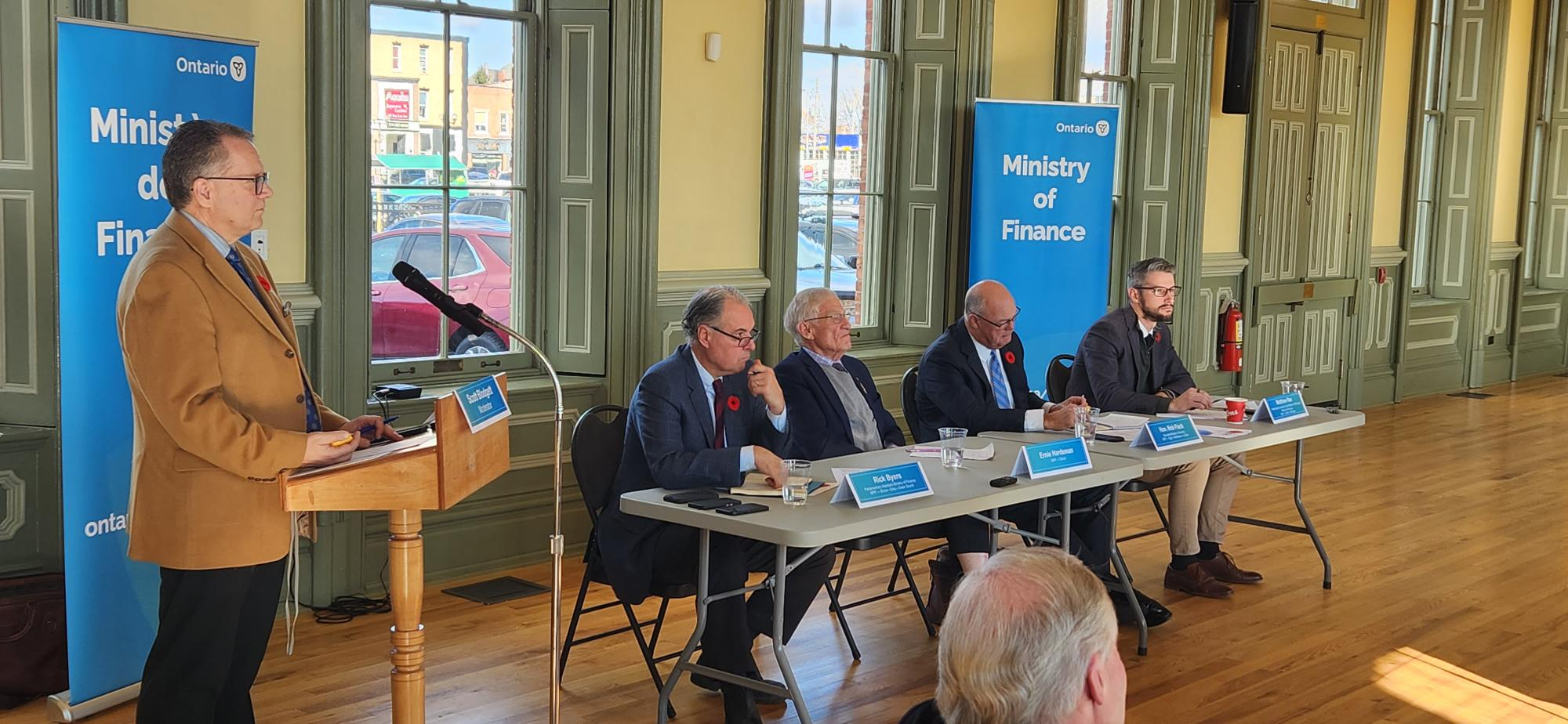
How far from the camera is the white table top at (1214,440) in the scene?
15.6ft

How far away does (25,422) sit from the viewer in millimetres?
4426

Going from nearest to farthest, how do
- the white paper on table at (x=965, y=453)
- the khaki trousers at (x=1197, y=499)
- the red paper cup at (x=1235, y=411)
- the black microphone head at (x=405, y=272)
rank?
the black microphone head at (x=405, y=272), the white paper on table at (x=965, y=453), the red paper cup at (x=1235, y=411), the khaki trousers at (x=1197, y=499)

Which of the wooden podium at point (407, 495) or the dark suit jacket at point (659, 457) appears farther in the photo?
the dark suit jacket at point (659, 457)

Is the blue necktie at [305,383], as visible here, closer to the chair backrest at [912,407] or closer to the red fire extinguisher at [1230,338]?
the chair backrest at [912,407]

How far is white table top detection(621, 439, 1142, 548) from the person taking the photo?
3539mm

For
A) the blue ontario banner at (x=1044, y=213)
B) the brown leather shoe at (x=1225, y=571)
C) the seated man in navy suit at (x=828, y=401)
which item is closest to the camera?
the seated man in navy suit at (x=828, y=401)

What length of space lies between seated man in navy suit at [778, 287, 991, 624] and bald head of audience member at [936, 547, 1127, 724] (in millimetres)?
2859

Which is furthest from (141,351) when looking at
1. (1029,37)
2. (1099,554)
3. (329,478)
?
(1029,37)

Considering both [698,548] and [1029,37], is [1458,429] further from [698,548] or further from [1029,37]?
[698,548]

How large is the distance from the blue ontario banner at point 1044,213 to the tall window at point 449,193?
8.15 feet

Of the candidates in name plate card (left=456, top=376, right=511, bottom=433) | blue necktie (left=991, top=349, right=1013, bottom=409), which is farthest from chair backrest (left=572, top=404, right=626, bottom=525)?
blue necktie (left=991, top=349, right=1013, bottom=409)

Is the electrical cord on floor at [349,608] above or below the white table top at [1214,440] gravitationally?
below

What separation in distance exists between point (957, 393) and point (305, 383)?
263 cm

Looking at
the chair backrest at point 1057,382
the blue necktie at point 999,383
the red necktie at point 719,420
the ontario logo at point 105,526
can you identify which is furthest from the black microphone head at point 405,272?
the chair backrest at point 1057,382
